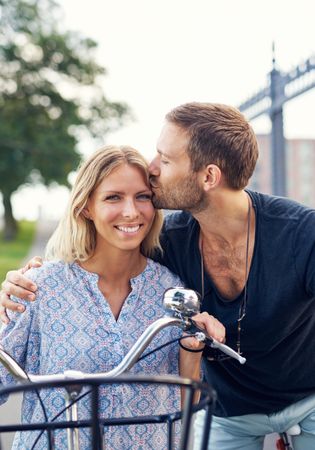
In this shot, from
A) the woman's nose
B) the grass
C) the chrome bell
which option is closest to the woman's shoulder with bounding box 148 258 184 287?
the woman's nose

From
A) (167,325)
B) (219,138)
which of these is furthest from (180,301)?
(219,138)

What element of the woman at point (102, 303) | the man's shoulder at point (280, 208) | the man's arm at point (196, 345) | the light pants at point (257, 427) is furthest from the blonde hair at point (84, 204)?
the light pants at point (257, 427)

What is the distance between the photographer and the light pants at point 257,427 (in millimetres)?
2838

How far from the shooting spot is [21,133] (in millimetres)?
30812

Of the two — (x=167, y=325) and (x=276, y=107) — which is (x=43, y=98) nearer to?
(x=276, y=107)

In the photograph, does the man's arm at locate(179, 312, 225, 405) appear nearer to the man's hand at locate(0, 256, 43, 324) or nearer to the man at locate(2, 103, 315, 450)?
the man at locate(2, 103, 315, 450)

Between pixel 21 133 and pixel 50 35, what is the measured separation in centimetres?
376

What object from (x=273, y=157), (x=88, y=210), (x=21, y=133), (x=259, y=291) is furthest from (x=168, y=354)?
(x=21, y=133)

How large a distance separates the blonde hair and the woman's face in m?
0.02

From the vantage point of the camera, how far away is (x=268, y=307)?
2654mm

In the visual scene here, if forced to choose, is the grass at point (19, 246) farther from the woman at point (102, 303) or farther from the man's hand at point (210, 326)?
the man's hand at point (210, 326)

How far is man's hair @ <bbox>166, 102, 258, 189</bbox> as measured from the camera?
9.00 ft

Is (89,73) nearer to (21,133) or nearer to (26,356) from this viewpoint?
(21,133)

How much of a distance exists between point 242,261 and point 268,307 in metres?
0.18
